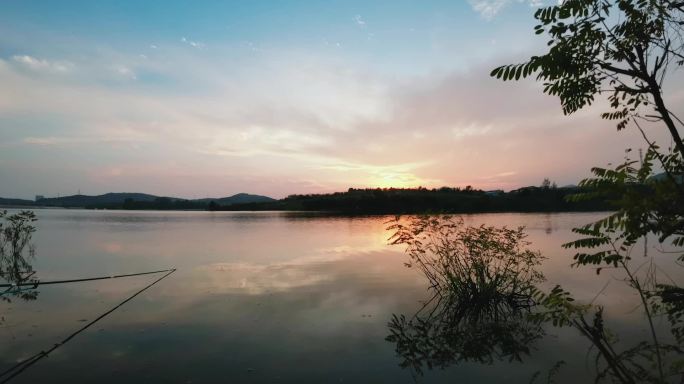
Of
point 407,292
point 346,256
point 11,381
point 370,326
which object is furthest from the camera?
point 346,256

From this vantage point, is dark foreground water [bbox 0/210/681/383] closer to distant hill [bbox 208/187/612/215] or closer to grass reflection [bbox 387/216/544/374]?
grass reflection [bbox 387/216/544/374]

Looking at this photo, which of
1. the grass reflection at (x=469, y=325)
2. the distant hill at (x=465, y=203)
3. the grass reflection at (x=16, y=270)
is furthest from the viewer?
the distant hill at (x=465, y=203)

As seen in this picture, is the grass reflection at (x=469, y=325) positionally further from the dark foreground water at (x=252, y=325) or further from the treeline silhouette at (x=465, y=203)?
the treeline silhouette at (x=465, y=203)

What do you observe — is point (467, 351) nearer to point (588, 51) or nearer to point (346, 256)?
point (588, 51)

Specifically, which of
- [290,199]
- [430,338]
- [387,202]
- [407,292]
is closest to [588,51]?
[430,338]

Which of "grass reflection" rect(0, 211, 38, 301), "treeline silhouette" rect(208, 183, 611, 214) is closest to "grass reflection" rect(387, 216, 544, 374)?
"grass reflection" rect(0, 211, 38, 301)

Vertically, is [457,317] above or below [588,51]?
below

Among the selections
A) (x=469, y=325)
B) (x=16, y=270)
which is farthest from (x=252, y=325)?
(x=16, y=270)

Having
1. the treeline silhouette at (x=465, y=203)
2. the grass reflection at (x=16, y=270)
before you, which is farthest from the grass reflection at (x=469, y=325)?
the treeline silhouette at (x=465, y=203)

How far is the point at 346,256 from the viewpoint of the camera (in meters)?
30.5

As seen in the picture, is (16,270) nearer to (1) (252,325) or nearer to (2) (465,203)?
(1) (252,325)

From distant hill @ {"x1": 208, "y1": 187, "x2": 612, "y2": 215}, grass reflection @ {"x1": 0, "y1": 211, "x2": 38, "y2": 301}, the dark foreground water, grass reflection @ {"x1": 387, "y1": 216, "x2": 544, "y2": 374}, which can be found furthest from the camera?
distant hill @ {"x1": 208, "y1": 187, "x2": 612, "y2": 215}

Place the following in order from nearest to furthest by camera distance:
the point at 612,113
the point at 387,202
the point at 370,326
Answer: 1. the point at 612,113
2. the point at 370,326
3. the point at 387,202

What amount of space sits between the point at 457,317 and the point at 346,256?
17145 mm
